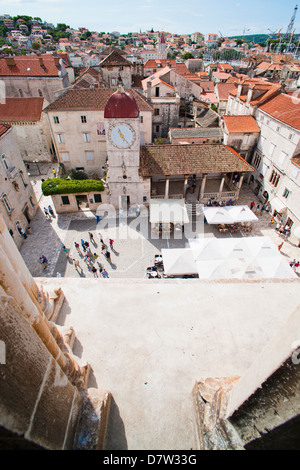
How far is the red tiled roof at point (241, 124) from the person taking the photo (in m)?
26.2

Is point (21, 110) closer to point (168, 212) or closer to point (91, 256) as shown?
point (91, 256)

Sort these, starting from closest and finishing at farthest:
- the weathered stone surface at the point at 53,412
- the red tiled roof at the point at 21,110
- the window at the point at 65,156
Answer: the weathered stone surface at the point at 53,412 < the window at the point at 65,156 < the red tiled roof at the point at 21,110

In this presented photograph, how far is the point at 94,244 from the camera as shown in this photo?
20000mm

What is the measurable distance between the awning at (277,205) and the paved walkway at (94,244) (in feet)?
4.72

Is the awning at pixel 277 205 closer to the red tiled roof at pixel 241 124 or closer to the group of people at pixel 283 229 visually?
the group of people at pixel 283 229

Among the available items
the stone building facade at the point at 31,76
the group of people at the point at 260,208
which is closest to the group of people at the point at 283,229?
the group of people at the point at 260,208

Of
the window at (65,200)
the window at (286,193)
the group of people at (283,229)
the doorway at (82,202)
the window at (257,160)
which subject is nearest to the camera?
the group of people at (283,229)

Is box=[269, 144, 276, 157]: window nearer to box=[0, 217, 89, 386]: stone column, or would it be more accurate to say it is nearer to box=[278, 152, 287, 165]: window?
box=[278, 152, 287, 165]: window

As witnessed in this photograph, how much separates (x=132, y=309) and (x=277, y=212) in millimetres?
19164

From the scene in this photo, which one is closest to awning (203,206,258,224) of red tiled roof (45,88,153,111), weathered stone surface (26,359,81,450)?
red tiled roof (45,88,153,111)

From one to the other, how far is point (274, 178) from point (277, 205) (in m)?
3.01

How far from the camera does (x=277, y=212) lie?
2252 cm

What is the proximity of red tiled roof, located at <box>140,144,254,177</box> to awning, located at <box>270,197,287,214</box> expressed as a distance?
3.51 meters
